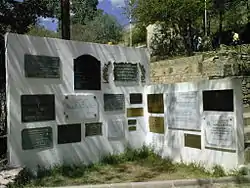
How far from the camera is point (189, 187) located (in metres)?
6.13

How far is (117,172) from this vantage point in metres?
7.43

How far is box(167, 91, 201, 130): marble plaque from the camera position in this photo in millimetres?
7609

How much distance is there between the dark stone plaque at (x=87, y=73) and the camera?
807 centimetres

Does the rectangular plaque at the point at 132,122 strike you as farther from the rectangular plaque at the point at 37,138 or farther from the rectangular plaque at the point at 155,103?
the rectangular plaque at the point at 37,138

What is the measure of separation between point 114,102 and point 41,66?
2.09 m

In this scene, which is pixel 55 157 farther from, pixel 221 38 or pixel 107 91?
pixel 221 38

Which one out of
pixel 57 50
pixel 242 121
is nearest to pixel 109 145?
pixel 57 50

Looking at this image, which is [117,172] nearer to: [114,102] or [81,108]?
[81,108]

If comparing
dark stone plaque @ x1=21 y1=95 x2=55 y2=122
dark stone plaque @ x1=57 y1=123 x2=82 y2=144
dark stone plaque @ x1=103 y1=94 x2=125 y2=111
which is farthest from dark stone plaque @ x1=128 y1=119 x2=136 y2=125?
dark stone plaque @ x1=21 y1=95 x2=55 y2=122

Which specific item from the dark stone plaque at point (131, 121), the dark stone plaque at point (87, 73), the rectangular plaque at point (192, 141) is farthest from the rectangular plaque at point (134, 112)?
the rectangular plaque at point (192, 141)

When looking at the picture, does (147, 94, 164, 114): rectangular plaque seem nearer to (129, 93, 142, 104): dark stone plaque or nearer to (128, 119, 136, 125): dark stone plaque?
(129, 93, 142, 104): dark stone plaque

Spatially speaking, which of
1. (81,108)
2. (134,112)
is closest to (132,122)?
(134,112)

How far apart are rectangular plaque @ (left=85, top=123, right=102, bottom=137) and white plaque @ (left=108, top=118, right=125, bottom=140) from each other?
29cm

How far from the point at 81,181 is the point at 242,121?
322 centimetres
